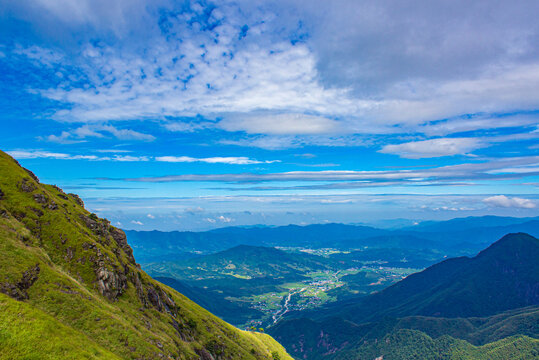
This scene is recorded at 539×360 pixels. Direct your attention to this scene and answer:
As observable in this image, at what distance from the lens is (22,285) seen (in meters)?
69.4

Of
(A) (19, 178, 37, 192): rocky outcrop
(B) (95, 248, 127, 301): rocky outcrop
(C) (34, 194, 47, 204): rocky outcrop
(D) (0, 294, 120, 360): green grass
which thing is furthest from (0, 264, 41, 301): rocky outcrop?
(A) (19, 178, 37, 192): rocky outcrop

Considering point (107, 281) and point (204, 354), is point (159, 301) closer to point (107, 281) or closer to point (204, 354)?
point (204, 354)

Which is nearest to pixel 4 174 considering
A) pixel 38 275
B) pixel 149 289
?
pixel 38 275

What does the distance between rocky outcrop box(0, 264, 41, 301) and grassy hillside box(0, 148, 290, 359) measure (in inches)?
6.9

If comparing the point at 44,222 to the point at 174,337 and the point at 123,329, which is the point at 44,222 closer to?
the point at 123,329

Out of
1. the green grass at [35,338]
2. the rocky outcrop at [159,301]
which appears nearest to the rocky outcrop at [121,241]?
the rocky outcrop at [159,301]

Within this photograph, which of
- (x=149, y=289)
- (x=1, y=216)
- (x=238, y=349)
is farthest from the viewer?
(x=238, y=349)

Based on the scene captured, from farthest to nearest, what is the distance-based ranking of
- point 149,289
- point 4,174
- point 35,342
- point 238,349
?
point 238,349, point 149,289, point 4,174, point 35,342

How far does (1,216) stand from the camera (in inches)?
3541

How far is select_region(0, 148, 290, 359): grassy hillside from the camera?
52.4 meters

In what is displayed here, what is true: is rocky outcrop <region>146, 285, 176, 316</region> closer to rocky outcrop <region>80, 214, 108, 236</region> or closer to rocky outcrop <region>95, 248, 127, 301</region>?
rocky outcrop <region>95, 248, 127, 301</region>

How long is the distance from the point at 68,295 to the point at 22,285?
10.4 meters

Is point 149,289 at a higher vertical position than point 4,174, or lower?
lower

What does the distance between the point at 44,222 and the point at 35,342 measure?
69.7 metres
